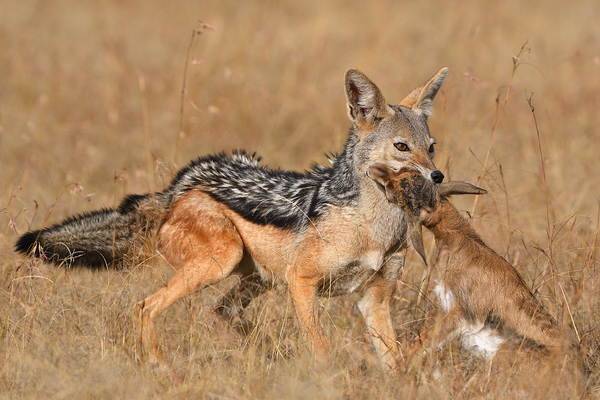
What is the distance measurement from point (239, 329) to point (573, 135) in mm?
7365

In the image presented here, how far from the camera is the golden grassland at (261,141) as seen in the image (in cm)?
425

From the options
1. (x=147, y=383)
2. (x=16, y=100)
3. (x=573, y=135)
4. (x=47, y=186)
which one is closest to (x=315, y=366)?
(x=147, y=383)

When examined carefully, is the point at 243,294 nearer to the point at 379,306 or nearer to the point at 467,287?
the point at 379,306

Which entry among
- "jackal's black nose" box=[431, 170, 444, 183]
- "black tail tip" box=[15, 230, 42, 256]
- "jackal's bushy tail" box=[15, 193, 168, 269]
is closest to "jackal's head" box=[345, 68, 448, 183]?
"jackal's black nose" box=[431, 170, 444, 183]

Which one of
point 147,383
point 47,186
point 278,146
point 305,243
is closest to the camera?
point 147,383

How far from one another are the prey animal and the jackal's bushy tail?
2.19 m

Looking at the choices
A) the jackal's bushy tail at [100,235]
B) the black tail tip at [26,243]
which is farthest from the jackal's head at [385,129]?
the black tail tip at [26,243]

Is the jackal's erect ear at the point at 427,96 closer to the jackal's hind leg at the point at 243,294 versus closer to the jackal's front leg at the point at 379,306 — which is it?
the jackal's front leg at the point at 379,306

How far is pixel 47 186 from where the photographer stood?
8781mm

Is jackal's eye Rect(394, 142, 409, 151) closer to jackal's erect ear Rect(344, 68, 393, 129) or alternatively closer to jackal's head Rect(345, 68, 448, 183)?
jackal's head Rect(345, 68, 448, 183)

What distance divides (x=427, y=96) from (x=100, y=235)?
9.88 feet

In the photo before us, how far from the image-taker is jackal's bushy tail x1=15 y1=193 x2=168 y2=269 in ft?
16.9

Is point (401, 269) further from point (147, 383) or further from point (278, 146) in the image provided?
point (278, 146)

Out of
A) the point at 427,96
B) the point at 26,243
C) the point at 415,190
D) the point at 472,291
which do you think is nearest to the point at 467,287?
the point at 472,291
